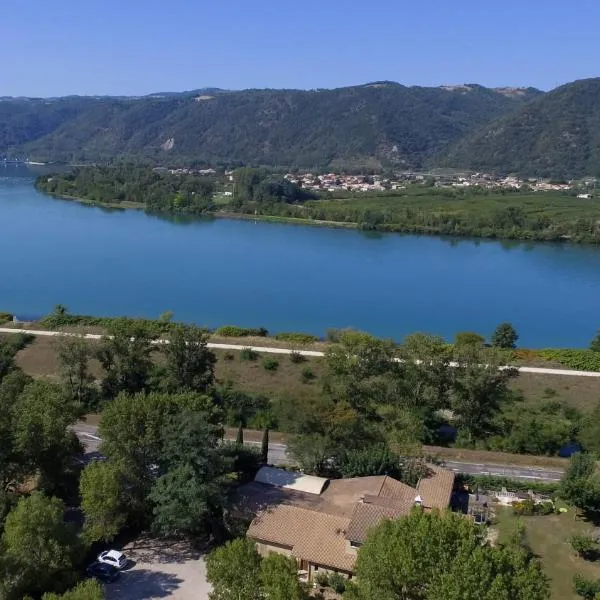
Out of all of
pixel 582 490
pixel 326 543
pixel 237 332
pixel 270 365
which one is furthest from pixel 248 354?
pixel 582 490

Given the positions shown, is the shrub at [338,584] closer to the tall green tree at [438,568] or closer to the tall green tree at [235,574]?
the tall green tree at [235,574]

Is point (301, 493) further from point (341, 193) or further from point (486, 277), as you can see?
point (341, 193)

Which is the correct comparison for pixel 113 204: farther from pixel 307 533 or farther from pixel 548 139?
pixel 548 139

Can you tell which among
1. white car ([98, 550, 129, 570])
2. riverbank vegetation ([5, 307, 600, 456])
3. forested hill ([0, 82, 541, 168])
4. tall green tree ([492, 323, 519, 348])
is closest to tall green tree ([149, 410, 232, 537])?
white car ([98, 550, 129, 570])

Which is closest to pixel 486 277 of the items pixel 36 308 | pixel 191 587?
pixel 36 308

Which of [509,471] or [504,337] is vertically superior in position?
[504,337]

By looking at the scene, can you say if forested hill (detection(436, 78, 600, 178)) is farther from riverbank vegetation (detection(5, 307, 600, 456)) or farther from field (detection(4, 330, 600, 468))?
riverbank vegetation (detection(5, 307, 600, 456))

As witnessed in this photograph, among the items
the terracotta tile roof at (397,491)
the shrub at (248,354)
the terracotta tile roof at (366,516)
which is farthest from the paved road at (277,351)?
the terracotta tile roof at (366,516)
